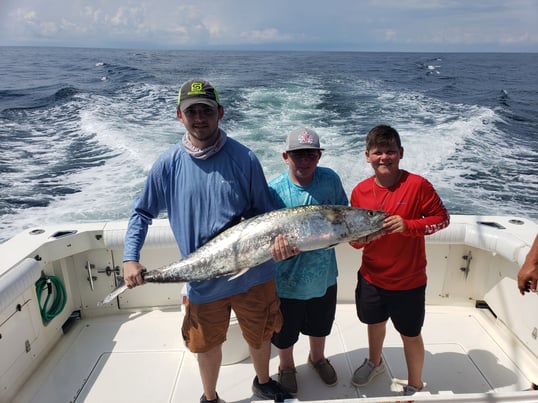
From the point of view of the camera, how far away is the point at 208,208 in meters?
2.06

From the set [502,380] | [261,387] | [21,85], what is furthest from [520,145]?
[21,85]

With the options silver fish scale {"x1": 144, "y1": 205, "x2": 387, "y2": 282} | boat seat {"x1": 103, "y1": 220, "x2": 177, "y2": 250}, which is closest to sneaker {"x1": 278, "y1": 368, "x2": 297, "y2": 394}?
silver fish scale {"x1": 144, "y1": 205, "x2": 387, "y2": 282}

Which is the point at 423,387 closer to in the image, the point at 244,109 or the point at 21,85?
the point at 244,109

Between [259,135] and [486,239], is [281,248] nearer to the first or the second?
[486,239]

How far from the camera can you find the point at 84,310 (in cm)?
346

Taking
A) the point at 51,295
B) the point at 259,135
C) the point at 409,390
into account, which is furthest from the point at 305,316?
the point at 259,135

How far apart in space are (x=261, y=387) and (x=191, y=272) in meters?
0.94

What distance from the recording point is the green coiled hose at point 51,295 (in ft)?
9.63

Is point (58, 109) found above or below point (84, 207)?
above

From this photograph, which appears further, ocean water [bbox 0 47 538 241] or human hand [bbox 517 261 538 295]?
ocean water [bbox 0 47 538 241]

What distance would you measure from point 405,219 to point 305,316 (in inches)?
35.1

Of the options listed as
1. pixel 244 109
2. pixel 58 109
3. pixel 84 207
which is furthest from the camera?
pixel 58 109

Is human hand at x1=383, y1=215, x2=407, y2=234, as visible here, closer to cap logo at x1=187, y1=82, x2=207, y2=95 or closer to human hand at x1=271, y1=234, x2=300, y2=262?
human hand at x1=271, y1=234, x2=300, y2=262

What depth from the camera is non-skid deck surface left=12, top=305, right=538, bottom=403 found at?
2633mm
